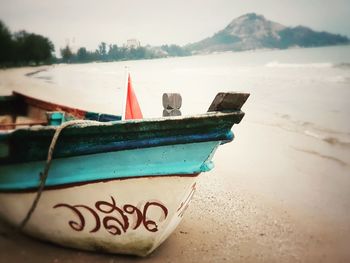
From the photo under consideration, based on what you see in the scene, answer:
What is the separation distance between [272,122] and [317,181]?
3.83m

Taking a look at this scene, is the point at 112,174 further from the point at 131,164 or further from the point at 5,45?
the point at 5,45

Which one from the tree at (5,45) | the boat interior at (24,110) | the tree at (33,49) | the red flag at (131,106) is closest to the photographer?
the red flag at (131,106)

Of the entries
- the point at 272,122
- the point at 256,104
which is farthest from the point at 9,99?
the point at 256,104

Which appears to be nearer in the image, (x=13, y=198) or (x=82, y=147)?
(x=82, y=147)

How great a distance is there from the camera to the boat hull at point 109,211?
2129 millimetres

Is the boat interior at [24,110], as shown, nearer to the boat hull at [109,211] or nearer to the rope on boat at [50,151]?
the boat hull at [109,211]

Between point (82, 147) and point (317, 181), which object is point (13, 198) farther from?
point (317, 181)

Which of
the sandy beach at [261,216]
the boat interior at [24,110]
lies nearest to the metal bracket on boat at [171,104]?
the sandy beach at [261,216]

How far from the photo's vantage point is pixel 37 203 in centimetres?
226

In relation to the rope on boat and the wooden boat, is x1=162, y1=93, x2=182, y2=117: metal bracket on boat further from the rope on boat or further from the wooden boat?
the rope on boat

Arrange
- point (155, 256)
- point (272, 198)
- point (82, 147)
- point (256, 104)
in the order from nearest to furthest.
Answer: point (82, 147) < point (155, 256) < point (272, 198) < point (256, 104)

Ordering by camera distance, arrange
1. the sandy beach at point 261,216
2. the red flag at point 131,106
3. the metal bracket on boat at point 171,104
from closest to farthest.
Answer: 1. the sandy beach at point 261,216
2. the metal bracket on boat at point 171,104
3. the red flag at point 131,106

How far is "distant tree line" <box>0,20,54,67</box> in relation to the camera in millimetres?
50312

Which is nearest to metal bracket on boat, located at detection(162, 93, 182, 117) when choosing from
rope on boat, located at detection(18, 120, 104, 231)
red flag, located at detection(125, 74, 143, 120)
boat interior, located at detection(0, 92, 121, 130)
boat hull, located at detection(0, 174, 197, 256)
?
red flag, located at detection(125, 74, 143, 120)
